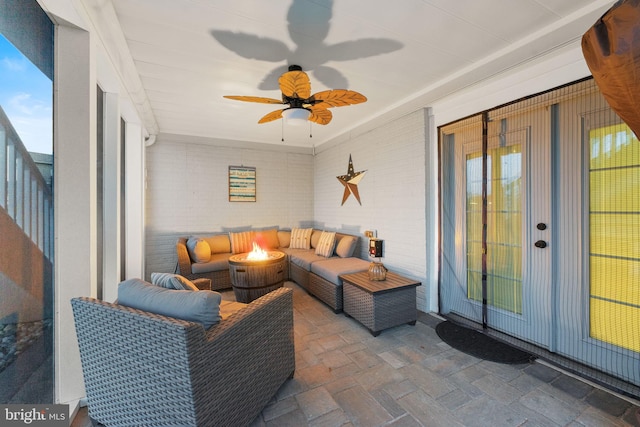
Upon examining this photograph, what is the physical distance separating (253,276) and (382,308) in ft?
5.04

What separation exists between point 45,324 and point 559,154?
3933 millimetres

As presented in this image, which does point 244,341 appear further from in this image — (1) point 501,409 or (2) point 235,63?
(2) point 235,63

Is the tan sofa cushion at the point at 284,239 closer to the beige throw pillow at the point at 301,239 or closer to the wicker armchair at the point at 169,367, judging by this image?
the beige throw pillow at the point at 301,239

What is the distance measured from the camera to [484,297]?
2.80m

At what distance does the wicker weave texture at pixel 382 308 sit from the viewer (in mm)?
2695

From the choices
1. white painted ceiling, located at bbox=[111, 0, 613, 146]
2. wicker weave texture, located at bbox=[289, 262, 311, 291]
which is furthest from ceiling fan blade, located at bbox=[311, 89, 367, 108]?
wicker weave texture, located at bbox=[289, 262, 311, 291]

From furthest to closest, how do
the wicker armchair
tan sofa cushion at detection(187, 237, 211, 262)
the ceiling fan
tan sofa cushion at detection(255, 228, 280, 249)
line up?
tan sofa cushion at detection(255, 228, 280, 249) < tan sofa cushion at detection(187, 237, 211, 262) < the ceiling fan < the wicker armchair

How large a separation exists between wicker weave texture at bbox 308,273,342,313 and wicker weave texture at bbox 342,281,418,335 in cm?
25

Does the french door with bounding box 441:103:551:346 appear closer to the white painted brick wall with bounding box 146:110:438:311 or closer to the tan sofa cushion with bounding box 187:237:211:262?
the white painted brick wall with bounding box 146:110:438:311

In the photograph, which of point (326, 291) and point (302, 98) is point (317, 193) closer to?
point (326, 291)

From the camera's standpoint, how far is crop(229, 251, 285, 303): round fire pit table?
10.5 ft

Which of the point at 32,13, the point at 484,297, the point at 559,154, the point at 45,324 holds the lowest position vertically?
the point at 484,297

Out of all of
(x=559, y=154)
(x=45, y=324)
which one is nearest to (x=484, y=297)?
(x=559, y=154)

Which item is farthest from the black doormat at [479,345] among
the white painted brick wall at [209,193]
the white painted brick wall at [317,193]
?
the white painted brick wall at [209,193]
